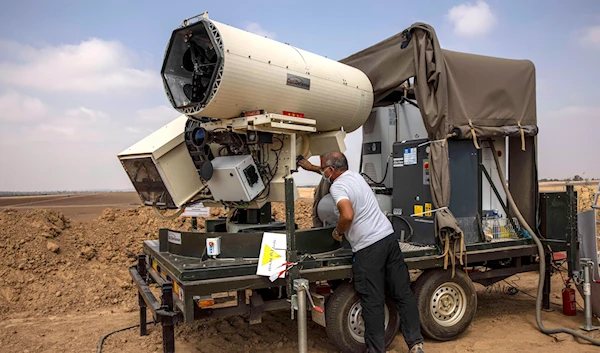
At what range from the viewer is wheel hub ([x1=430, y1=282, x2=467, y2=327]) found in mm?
5379

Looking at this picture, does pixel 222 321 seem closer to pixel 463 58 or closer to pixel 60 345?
pixel 60 345

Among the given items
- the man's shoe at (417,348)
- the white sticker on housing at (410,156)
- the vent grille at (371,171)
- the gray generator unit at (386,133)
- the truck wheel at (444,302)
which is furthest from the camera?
the vent grille at (371,171)

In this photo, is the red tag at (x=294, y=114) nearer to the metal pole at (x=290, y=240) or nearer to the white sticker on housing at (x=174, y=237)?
the metal pole at (x=290, y=240)

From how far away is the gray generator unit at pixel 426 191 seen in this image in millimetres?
5539

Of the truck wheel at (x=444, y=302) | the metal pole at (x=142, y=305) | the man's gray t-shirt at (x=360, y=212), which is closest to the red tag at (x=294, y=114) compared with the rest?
the man's gray t-shirt at (x=360, y=212)

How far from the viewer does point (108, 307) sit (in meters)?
7.30

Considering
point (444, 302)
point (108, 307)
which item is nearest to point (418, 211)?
point (444, 302)

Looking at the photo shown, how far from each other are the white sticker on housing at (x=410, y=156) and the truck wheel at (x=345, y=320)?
1.76 meters

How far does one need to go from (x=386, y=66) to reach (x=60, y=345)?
17.1 ft

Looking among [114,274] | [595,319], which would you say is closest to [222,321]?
[114,274]

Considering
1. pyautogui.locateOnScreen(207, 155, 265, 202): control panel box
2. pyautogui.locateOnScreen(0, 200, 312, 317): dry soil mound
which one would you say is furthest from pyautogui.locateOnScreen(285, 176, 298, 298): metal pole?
pyautogui.locateOnScreen(0, 200, 312, 317): dry soil mound

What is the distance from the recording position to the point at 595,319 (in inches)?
245

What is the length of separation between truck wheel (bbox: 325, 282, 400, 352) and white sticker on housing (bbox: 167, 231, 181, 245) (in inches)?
66.6

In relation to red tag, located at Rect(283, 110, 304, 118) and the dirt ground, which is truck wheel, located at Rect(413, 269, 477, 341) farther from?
red tag, located at Rect(283, 110, 304, 118)
